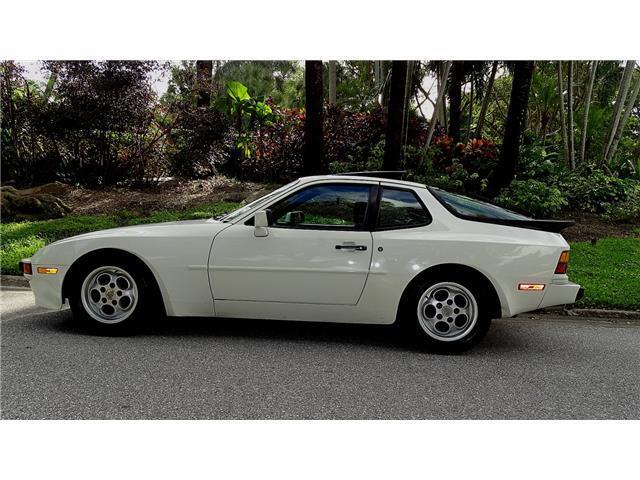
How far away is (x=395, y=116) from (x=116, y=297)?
24.4ft

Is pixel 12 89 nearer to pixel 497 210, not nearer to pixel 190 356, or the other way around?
pixel 190 356

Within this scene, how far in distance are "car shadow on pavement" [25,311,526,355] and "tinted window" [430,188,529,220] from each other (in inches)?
45.9

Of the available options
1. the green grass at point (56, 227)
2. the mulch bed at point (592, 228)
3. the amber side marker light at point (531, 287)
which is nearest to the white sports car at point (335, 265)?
the amber side marker light at point (531, 287)

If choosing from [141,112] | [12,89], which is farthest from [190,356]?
[12,89]

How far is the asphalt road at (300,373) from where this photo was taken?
10.9 ft

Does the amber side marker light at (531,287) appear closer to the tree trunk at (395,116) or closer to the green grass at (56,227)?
the green grass at (56,227)

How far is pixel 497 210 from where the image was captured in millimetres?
4746

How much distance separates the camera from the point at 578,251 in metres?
8.30

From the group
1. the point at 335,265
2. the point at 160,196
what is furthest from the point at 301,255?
the point at 160,196

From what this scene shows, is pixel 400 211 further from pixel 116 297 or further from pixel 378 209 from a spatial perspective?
pixel 116 297

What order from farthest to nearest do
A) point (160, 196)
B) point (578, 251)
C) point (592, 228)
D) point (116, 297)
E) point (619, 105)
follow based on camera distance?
point (619, 105) < point (160, 196) < point (592, 228) < point (578, 251) < point (116, 297)

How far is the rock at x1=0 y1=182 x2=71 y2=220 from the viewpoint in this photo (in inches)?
402

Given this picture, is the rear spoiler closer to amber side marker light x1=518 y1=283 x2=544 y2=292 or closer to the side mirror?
amber side marker light x1=518 y1=283 x2=544 y2=292

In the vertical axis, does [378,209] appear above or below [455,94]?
below
